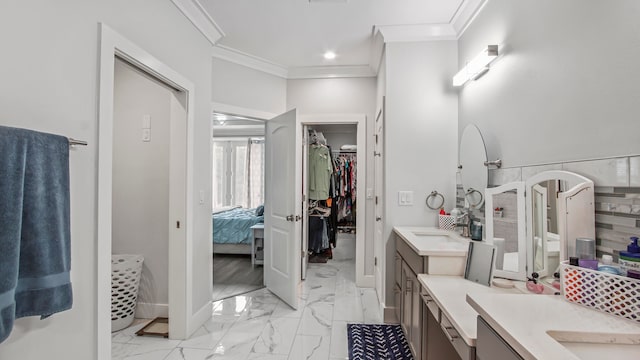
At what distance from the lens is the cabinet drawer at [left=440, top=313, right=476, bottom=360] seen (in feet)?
3.34

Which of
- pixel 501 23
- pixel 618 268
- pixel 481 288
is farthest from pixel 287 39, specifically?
pixel 618 268

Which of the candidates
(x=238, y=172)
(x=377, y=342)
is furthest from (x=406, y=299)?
(x=238, y=172)

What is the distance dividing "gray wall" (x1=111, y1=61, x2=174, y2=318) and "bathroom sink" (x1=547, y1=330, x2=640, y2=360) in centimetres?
279

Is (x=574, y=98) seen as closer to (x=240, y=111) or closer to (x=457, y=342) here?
(x=457, y=342)

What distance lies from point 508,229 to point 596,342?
0.80 meters

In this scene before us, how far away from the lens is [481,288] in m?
1.42

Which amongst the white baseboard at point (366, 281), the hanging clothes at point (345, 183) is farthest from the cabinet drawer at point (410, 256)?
the hanging clothes at point (345, 183)

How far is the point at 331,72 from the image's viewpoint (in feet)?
11.1

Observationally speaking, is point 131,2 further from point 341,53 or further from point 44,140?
point 341,53

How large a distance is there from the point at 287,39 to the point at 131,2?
1.38 m

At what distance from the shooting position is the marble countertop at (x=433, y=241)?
1677 mm

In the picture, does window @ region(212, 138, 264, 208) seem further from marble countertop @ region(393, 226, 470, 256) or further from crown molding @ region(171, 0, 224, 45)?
marble countertop @ region(393, 226, 470, 256)

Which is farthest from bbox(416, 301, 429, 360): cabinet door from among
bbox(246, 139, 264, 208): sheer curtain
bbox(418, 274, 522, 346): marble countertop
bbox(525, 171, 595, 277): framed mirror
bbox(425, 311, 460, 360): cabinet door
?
bbox(246, 139, 264, 208): sheer curtain

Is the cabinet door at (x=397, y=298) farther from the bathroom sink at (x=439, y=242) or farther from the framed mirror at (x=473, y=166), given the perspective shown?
the framed mirror at (x=473, y=166)
